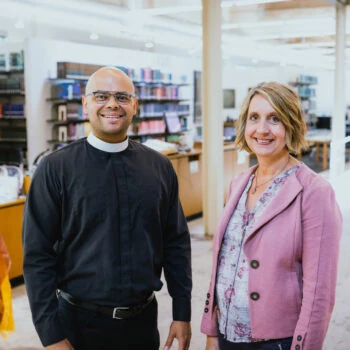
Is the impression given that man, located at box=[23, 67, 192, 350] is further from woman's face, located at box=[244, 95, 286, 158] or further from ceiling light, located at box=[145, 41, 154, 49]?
ceiling light, located at box=[145, 41, 154, 49]

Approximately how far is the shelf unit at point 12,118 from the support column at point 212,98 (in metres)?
4.98

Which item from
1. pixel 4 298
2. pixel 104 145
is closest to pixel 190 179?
pixel 4 298

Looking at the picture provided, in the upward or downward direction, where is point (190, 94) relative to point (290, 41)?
downward

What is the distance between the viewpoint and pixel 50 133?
1015cm

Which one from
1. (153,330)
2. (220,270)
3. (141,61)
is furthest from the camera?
(141,61)

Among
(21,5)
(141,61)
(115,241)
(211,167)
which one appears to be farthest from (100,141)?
(141,61)

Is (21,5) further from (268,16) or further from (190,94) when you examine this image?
(190,94)

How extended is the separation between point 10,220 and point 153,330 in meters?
2.91

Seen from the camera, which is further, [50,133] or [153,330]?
[50,133]

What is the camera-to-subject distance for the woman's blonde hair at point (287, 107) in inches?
60.8

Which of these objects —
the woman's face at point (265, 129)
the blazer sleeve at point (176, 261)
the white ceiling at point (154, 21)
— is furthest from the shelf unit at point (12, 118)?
the woman's face at point (265, 129)

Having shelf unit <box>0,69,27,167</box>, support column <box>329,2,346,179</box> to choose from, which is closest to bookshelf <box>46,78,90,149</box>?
shelf unit <box>0,69,27,167</box>

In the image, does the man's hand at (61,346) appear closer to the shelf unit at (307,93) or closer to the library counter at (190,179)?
the library counter at (190,179)

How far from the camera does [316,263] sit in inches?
→ 57.4
